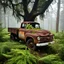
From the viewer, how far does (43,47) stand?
10.4 m

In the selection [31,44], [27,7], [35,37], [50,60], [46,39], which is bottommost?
[50,60]

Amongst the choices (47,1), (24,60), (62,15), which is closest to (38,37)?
(24,60)

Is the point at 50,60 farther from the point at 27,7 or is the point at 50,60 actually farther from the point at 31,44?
the point at 27,7

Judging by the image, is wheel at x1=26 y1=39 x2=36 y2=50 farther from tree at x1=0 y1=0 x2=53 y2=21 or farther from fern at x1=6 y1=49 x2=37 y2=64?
tree at x1=0 y1=0 x2=53 y2=21

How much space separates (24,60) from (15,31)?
5.73 metres

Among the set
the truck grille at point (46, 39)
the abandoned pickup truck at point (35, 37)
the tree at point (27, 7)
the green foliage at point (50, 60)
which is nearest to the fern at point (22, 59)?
the green foliage at point (50, 60)

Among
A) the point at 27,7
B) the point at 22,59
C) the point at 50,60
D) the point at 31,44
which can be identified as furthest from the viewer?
the point at 27,7

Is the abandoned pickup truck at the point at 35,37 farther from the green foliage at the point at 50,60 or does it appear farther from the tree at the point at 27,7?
the tree at the point at 27,7

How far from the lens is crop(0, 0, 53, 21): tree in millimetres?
18453

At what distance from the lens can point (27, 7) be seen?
1941 centimetres

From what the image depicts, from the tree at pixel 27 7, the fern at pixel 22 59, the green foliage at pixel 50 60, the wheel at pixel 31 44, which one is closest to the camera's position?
the fern at pixel 22 59

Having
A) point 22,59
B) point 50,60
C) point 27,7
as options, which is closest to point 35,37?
point 50,60

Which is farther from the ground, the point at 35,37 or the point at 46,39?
the point at 35,37

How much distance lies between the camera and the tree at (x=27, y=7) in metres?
18.5
